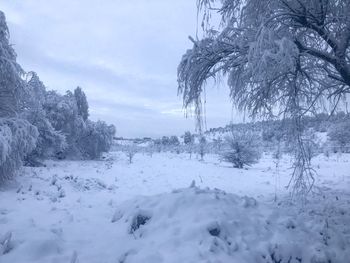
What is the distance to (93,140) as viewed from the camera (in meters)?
→ 21.9

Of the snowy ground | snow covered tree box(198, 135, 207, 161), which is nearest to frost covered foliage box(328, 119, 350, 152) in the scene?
the snowy ground

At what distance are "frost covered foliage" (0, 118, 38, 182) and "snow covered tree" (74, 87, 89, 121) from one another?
14061mm

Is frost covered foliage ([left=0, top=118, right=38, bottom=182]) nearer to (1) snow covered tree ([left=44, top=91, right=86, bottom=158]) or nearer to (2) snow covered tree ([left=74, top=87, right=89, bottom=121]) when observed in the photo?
(1) snow covered tree ([left=44, top=91, right=86, bottom=158])

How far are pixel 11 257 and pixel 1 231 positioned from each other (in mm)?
1141

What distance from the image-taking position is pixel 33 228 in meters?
5.05

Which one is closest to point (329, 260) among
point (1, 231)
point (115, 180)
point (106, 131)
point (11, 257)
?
point (11, 257)

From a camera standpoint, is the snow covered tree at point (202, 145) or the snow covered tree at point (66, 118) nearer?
the snow covered tree at point (202, 145)

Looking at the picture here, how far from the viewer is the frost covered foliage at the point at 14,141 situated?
8.10 m

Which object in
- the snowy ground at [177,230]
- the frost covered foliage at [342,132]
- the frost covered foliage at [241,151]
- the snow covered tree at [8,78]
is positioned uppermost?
the snow covered tree at [8,78]

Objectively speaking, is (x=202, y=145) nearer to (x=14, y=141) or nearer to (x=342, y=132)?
(x=342, y=132)

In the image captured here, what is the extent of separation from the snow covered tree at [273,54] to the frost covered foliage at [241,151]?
37.8ft

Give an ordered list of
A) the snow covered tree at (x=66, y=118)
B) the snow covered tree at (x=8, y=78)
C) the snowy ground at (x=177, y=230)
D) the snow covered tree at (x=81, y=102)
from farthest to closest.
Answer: the snow covered tree at (x=81, y=102) < the snow covered tree at (x=66, y=118) < the snow covered tree at (x=8, y=78) < the snowy ground at (x=177, y=230)

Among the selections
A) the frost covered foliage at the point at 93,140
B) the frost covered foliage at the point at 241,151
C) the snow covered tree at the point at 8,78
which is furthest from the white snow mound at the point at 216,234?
the frost covered foliage at the point at 93,140

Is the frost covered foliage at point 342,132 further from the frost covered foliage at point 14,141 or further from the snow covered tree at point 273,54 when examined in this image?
the frost covered foliage at point 14,141
